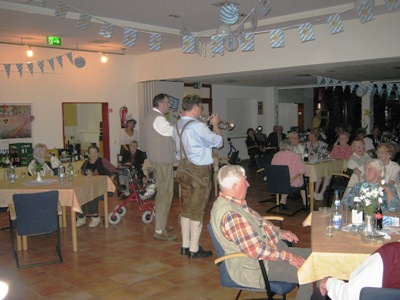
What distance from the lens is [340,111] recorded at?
1689 cm

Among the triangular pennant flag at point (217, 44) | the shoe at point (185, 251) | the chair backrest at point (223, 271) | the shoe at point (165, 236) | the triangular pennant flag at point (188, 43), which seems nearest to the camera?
the chair backrest at point (223, 271)

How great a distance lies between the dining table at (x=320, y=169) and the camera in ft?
22.6

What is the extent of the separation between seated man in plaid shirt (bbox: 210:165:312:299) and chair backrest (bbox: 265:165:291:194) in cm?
337

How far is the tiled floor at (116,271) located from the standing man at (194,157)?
488 mm

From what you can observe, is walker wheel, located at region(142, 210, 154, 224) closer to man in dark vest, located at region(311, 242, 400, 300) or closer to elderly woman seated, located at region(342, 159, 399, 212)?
elderly woman seated, located at region(342, 159, 399, 212)

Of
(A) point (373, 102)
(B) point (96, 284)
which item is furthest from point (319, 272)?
(A) point (373, 102)

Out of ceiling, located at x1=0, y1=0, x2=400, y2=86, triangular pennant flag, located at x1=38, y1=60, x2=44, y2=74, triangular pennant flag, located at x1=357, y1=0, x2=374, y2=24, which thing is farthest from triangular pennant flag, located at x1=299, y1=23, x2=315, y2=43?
triangular pennant flag, located at x1=38, y1=60, x2=44, y2=74

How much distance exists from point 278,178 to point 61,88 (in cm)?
541

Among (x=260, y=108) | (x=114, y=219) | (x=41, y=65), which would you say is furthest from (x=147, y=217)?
(x=260, y=108)

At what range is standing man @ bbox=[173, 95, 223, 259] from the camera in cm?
437

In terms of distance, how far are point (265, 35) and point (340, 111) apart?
9879mm

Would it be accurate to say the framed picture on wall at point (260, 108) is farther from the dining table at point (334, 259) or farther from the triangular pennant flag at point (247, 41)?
the dining table at point (334, 259)

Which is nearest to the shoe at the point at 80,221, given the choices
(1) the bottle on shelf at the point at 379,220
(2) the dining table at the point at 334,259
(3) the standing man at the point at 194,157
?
(3) the standing man at the point at 194,157

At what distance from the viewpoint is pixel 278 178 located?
6.47 m
